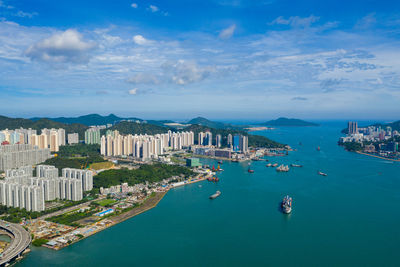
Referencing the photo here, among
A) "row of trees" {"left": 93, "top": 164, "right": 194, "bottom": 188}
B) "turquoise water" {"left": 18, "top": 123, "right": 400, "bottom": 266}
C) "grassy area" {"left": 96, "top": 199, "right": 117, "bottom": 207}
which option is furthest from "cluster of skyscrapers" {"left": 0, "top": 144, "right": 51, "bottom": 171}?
"turquoise water" {"left": 18, "top": 123, "right": 400, "bottom": 266}

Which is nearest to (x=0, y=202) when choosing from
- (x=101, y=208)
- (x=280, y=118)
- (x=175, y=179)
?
(x=101, y=208)

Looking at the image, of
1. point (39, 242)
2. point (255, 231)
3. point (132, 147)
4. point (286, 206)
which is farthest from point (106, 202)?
point (132, 147)

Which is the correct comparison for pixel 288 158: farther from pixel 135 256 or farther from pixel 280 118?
pixel 280 118

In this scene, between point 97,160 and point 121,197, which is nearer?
point 121,197

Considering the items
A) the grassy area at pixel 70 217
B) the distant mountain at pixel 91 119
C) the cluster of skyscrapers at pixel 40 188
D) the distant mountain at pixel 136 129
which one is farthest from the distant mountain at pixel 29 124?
the grassy area at pixel 70 217

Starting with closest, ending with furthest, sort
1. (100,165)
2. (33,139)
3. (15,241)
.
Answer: (15,241)
(100,165)
(33,139)

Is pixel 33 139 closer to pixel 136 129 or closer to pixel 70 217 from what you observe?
pixel 136 129
